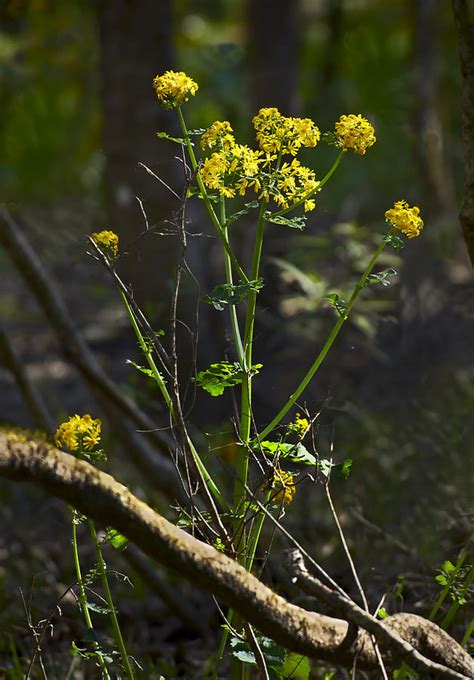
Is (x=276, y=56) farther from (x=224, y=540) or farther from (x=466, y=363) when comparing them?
(x=224, y=540)

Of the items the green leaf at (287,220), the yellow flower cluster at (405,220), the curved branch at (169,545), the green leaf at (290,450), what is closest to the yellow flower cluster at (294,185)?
the green leaf at (287,220)

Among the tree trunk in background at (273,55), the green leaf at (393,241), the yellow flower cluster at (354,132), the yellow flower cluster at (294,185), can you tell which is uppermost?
the yellow flower cluster at (354,132)

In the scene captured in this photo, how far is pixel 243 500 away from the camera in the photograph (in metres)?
1.87

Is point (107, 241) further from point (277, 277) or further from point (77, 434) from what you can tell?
point (277, 277)

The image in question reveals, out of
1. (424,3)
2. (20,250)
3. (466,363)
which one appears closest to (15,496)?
(20,250)

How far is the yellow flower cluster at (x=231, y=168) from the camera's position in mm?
1714

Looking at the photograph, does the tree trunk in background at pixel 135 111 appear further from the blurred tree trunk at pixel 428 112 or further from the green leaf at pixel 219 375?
the blurred tree trunk at pixel 428 112

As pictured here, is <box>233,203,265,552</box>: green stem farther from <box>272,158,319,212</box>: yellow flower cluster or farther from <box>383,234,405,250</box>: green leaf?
<box>383,234,405,250</box>: green leaf

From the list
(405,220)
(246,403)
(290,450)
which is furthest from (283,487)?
(405,220)

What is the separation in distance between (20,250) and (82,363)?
46 cm

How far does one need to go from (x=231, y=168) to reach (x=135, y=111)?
2975mm

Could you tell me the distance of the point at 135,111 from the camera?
455 centimetres

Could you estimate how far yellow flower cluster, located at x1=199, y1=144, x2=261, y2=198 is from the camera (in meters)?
1.71

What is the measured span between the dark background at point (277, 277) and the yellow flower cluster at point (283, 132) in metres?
0.34
